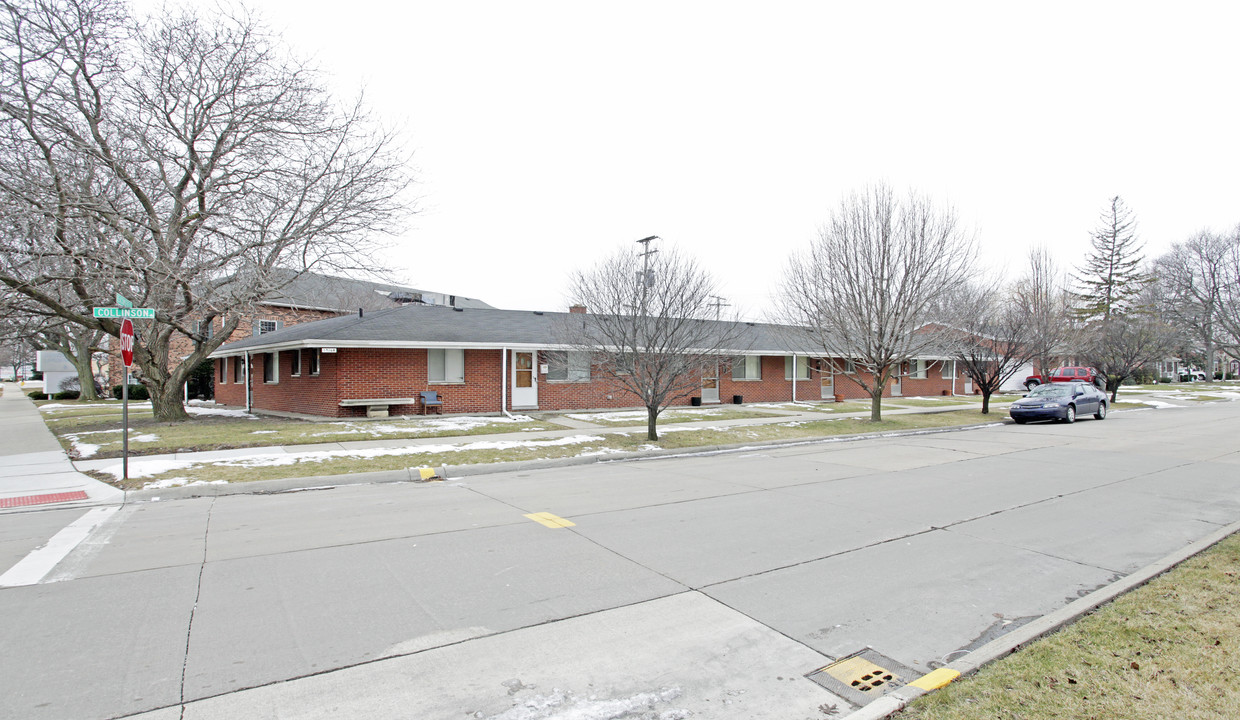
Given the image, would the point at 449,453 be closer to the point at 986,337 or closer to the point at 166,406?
the point at 166,406

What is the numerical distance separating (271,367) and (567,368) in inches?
448

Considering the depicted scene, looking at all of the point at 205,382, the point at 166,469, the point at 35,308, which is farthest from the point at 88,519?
the point at 205,382

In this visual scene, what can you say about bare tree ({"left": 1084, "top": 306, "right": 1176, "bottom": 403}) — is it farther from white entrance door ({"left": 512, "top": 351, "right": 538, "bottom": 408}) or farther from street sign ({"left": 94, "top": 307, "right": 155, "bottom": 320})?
street sign ({"left": 94, "top": 307, "right": 155, "bottom": 320})

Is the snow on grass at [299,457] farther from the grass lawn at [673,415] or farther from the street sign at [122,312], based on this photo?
the grass lawn at [673,415]

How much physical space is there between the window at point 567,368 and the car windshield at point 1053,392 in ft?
54.1

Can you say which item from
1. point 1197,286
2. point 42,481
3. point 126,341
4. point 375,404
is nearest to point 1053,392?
point 375,404

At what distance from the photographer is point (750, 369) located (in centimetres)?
2980

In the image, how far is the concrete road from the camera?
12.3ft

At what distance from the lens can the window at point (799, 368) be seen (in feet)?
102

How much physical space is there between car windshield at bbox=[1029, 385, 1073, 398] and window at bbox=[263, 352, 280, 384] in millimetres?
27826

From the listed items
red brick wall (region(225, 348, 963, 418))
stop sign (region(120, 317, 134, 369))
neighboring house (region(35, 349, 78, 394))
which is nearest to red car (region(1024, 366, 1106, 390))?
red brick wall (region(225, 348, 963, 418))

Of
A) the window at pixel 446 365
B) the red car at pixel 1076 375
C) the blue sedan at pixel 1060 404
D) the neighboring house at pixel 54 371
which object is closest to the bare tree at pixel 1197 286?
the red car at pixel 1076 375

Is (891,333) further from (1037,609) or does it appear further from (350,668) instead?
(350,668)

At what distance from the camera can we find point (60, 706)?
354cm
